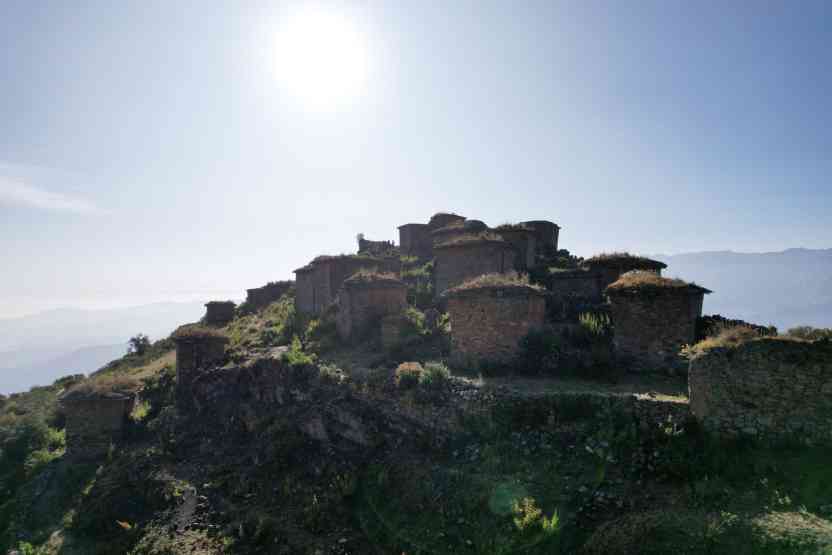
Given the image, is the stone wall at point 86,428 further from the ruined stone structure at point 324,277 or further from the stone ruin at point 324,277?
the ruined stone structure at point 324,277

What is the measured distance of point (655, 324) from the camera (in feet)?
47.8

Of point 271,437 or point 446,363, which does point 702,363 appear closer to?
point 446,363

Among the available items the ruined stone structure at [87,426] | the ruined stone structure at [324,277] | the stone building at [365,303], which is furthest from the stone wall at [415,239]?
the ruined stone structure at [87,426]

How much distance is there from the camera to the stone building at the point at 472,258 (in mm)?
25562

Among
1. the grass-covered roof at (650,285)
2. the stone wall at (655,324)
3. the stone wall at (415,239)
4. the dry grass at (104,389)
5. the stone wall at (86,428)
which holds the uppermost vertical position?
the stone wall at (415,239)

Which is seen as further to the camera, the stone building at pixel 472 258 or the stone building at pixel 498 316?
the stone building at pixel 472 258

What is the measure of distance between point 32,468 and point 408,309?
18315 mm

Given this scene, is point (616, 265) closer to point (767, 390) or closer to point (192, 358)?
point (767, 390)

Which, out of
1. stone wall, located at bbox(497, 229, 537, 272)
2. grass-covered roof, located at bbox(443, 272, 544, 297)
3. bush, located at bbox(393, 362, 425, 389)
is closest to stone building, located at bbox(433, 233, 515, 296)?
stone wall, located at bbox(497, 229, 537, 272)

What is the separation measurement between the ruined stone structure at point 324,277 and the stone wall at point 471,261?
491 cm

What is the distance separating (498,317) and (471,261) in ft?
32.6

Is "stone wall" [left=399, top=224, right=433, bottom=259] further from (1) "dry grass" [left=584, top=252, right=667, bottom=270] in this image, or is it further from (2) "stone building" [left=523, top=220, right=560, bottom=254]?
(1) "dry grass" [left=584, top=252, right=667, bottom=270]

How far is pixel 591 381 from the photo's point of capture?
14281 mm

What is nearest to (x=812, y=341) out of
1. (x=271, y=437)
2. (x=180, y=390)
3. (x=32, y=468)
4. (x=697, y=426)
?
(x=697, y=426)
